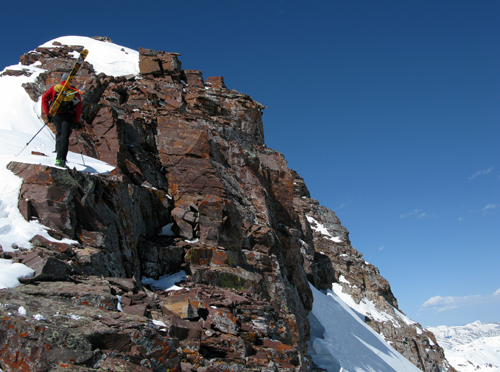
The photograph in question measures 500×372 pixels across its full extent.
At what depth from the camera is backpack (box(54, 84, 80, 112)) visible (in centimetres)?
1255

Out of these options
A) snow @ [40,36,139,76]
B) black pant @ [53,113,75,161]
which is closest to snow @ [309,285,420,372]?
black pant @ [53,113,75,161]

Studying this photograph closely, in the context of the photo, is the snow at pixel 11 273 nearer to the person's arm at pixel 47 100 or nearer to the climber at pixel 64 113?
the climber at pixel 64 113

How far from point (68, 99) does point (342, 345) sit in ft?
118

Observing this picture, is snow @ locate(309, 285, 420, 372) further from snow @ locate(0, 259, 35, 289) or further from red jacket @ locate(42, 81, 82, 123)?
snow @ locate(0, 259, 35, 289)

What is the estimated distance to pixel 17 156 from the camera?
12.2 metres

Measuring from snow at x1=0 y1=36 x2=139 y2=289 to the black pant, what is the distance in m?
0.47

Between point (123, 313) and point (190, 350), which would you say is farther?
point (190, 350)

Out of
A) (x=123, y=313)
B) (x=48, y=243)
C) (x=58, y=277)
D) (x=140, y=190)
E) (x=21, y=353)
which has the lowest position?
(x=21, y=353)

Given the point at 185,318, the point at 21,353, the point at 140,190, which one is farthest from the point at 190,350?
the point at 140,190

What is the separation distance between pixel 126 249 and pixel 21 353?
736 centimetres

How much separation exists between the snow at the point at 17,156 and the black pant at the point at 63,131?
18.4 inches

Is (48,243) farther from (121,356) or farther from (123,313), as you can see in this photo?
(121,356)

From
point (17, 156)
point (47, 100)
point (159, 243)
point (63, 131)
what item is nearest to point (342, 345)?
point (159, 243)

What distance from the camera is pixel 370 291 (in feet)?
223
